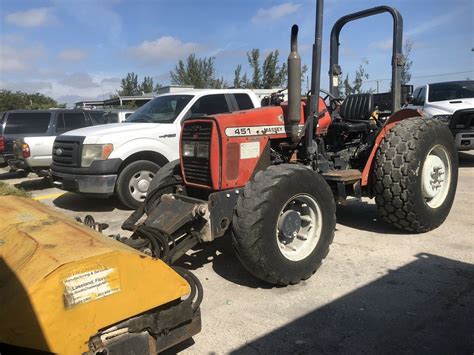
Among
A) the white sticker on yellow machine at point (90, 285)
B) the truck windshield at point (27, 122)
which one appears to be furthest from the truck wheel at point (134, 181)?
the truck windshield at point (27, 122)

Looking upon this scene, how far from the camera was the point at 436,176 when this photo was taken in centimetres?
527

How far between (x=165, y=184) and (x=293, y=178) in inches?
59.4

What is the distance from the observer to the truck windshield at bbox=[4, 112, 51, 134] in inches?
429

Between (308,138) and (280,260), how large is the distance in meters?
1.47

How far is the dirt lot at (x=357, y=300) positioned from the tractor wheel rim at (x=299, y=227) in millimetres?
316

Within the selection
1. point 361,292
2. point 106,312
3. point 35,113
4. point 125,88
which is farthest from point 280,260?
point 125,88

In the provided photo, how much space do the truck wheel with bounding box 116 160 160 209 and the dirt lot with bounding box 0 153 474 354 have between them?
8.03 ft

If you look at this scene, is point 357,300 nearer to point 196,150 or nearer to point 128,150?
point 196,150

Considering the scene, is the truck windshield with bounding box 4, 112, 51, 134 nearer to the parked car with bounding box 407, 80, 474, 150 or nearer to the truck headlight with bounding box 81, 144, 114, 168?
the truck headlight with bounding box 81, 144, 114, 168

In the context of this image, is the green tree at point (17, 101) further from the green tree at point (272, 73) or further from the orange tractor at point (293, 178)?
the orange tractor at point (293, 178)

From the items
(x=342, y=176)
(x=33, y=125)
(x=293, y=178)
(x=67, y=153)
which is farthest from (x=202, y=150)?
(x=33, y=125)

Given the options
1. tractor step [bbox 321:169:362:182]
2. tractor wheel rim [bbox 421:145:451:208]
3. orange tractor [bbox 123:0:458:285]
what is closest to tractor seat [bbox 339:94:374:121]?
orange tractor [bbox 123:0:458:285]

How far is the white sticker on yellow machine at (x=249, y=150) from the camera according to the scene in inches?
160

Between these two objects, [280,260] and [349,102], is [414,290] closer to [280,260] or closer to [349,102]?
[280,260]
